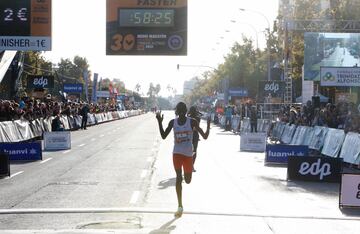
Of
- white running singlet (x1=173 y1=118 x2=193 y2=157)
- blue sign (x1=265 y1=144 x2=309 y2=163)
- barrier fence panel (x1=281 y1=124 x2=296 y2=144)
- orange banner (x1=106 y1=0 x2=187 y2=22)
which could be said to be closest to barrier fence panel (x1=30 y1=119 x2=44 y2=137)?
orange banner (x1=106 y1=0 x2=187 y2=22)

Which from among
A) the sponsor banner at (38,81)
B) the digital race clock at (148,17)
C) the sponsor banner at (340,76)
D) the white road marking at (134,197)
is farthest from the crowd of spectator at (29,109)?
the white road marking at (134,197)

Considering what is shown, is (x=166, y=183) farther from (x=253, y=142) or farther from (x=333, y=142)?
(x=253, y=142)

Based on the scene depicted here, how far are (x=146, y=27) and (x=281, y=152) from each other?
6839 mm

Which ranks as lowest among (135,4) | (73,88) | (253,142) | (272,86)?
(253,142)

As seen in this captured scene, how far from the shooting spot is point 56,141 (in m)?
24.5

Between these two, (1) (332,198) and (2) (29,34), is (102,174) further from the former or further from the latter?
(2) (29,34)

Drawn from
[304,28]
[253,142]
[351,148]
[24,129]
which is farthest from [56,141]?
[304,28]

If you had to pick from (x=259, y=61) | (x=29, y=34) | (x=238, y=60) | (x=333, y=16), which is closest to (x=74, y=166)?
(x=29, y=34)

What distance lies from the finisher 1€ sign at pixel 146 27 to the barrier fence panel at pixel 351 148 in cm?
707

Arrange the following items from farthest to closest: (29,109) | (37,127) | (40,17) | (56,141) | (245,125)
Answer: (245,125) < (37,127) < (29,109) < (56,141) < (40,17)

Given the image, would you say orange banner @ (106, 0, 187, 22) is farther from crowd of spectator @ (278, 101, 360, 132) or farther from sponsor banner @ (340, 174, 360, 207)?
sponsor banner @ (340, 174, 360, 207)

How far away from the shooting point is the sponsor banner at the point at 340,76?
2938 centimetres

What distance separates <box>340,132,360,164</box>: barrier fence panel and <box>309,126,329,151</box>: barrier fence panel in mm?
2731

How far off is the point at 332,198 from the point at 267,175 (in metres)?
3.95
